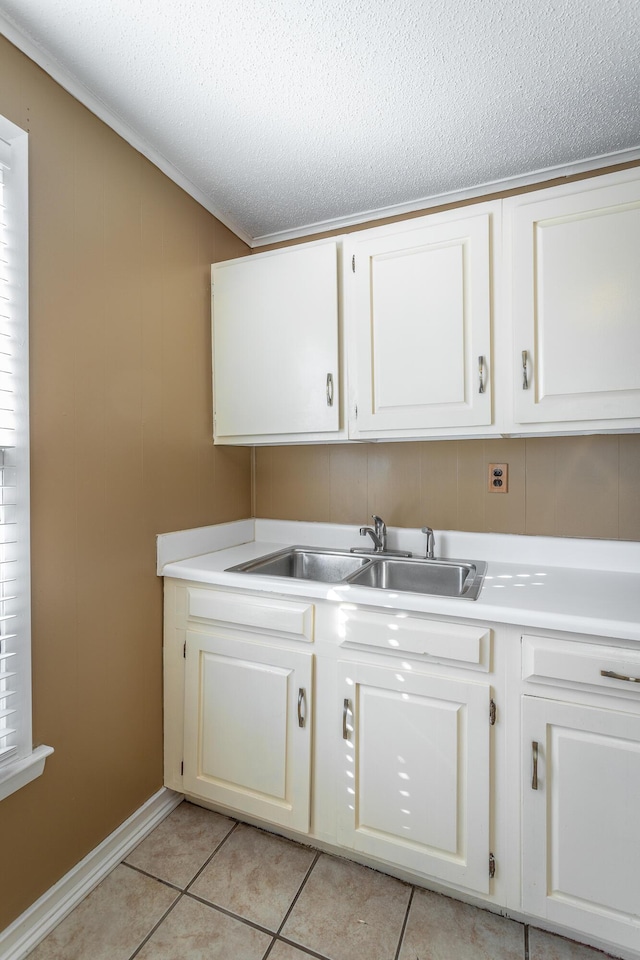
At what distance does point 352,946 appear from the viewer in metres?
1.28

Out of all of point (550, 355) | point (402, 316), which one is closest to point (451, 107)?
point (402, 316)

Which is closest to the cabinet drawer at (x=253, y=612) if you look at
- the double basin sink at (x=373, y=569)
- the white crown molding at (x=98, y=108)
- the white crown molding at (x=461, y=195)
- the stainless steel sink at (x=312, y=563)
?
the double basin sink at (x=373, y=569)

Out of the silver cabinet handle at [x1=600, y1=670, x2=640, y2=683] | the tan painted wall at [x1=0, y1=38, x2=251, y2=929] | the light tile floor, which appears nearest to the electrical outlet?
the silver cabinet handle at [x1=600, y1=670, x2=640, y2=683]

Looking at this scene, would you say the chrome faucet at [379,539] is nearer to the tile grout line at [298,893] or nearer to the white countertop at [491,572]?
the white countertop at [491,572]

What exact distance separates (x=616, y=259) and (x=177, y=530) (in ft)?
5.83

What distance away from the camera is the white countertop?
4.14 feet

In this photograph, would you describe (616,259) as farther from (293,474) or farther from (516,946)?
(516,946)

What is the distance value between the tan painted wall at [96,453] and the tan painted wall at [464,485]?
54cm

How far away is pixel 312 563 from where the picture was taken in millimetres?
2131

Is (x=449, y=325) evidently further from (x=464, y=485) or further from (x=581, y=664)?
(x=581, y=664)

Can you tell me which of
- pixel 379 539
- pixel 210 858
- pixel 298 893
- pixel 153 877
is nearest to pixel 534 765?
pixel 298 893

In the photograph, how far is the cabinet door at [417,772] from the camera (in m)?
1.32

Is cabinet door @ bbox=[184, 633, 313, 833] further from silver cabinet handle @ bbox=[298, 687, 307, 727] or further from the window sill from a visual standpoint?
the window sill

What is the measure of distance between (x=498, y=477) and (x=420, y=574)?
1.65 ft
